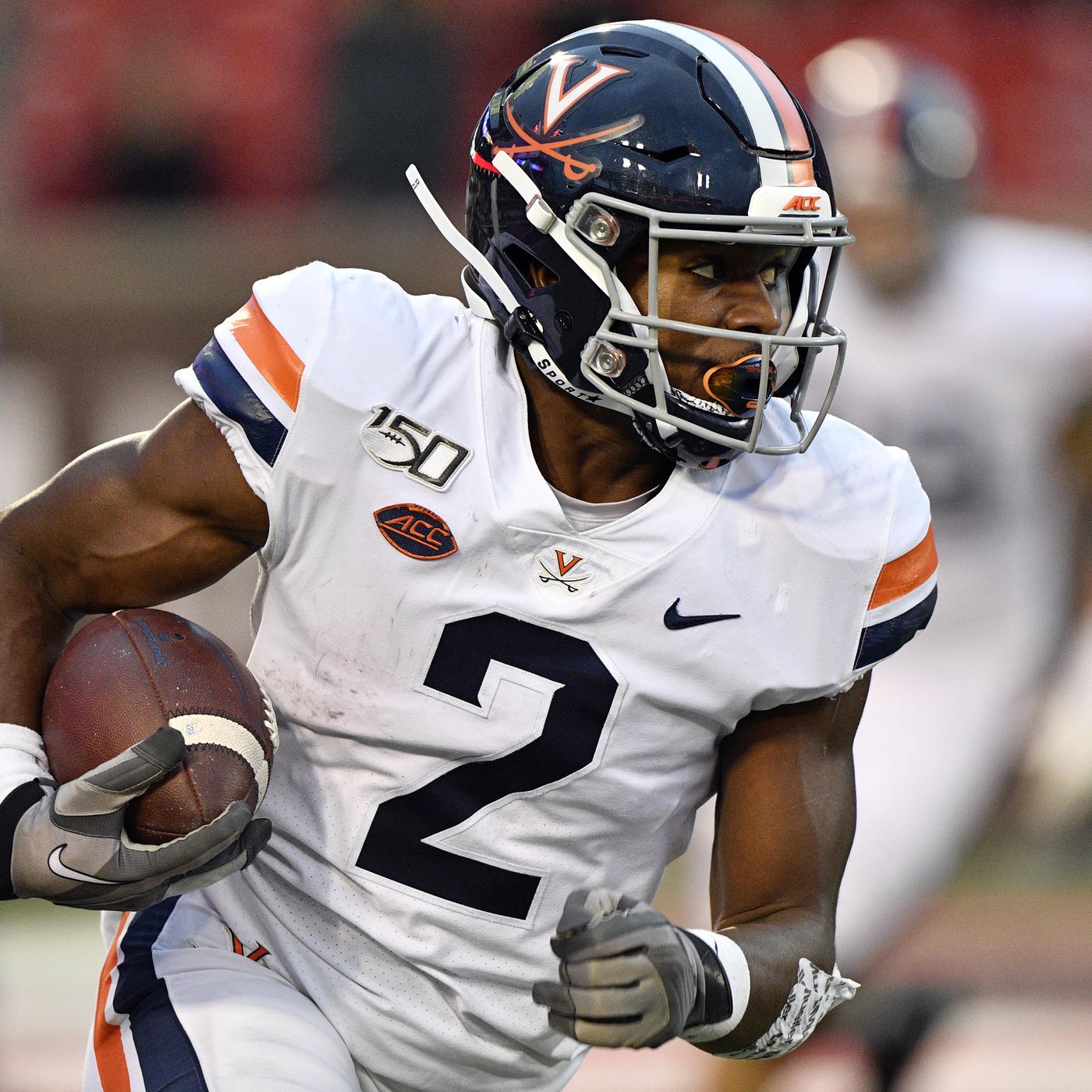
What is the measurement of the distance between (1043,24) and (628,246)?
19.8 feet

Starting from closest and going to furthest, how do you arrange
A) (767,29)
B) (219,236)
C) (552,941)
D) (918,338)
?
(552,941) < (918,338) < (219,236) < (767,29)

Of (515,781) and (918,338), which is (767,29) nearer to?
(918,338)

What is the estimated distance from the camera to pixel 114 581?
2.22m

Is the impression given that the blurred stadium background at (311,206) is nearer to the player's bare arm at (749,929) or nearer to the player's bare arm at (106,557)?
the player's bare arm at (749,929)

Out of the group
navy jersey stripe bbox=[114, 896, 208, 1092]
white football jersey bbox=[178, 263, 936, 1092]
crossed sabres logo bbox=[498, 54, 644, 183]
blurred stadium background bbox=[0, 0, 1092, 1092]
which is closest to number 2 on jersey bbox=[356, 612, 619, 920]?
white football jersey bbox=[178, 263, 936, 1092]

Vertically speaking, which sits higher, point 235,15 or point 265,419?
point 265,419

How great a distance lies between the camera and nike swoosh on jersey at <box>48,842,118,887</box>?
6.49ft

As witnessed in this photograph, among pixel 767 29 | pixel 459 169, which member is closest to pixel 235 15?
pixel 459 169

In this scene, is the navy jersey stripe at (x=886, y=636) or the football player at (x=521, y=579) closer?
the football player at (x=521, y=579)

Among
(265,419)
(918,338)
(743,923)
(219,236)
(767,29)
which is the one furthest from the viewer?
(767,29)

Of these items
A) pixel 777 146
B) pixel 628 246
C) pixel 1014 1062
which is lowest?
pixel 1014 1062

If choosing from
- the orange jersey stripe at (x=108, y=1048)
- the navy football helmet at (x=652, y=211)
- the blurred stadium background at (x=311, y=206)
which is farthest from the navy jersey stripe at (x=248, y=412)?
the blurred stadium background at (x=311, y=206)

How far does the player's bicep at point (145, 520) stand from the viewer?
2156 mm

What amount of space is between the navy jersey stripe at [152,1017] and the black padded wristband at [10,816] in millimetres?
221
